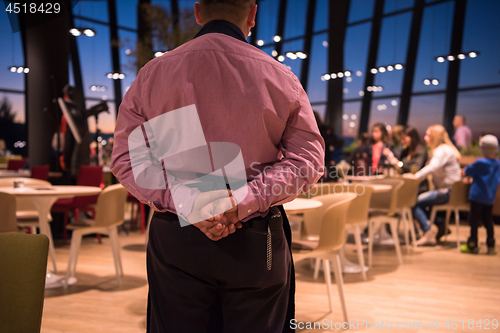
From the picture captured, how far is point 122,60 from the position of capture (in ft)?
40.0

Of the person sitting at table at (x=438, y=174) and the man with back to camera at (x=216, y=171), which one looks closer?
the man with back to camera at (x=216, y=171)

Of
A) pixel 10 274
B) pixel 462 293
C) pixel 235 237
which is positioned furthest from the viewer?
pixel 462 293

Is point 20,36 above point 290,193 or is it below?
above

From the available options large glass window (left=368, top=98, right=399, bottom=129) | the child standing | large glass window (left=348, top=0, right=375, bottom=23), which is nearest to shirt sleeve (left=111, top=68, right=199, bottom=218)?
the child standing

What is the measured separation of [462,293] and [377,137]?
11.8ft

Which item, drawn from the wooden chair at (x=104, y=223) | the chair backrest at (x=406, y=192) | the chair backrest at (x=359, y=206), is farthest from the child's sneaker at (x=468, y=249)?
the wooden chair at (x=104, y=223)

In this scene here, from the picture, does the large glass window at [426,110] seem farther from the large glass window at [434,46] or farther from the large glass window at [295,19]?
the large glass window at [295,19]

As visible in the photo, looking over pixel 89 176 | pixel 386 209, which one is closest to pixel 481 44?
pixel 386 209

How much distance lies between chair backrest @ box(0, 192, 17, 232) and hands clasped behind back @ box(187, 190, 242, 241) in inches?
108

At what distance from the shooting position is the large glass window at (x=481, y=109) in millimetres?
9250

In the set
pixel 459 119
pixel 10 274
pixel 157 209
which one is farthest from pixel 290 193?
pixel 459 119

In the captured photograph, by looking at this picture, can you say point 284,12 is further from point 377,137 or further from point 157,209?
point 157,209

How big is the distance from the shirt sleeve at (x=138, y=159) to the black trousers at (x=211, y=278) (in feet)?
0.23

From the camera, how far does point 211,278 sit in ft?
3.53
